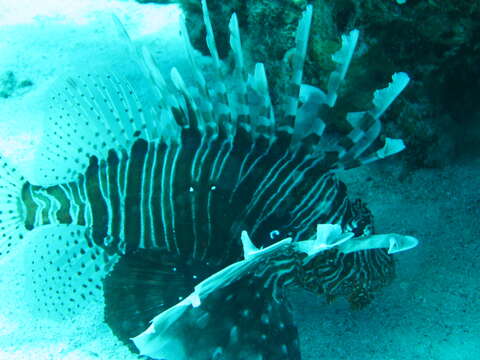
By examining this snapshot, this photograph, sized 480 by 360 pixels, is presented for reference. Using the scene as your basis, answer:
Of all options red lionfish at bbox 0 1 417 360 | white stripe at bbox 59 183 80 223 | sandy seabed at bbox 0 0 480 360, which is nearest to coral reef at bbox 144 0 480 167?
sandy seabed at bbox 0 0 480 360

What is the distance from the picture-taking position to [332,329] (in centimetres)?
279

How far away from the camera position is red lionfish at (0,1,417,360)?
243cm

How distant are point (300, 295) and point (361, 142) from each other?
1.19 meters

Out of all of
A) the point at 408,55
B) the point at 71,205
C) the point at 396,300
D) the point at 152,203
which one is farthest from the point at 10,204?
the point at 408,55

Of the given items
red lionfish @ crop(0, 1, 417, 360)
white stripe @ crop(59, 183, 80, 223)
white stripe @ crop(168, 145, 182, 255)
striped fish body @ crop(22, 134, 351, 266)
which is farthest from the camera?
white stripe @ crop(59, 183, 80, 223)

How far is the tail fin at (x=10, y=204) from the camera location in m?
3.04

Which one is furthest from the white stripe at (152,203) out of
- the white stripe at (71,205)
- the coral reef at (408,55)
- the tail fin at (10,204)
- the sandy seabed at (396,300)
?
the coral reef at (408,55)

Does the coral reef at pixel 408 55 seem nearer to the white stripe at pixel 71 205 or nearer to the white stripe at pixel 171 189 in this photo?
the white stripe at pixel 171 189

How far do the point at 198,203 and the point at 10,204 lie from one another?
4.72 feet

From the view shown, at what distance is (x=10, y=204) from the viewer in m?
3.07

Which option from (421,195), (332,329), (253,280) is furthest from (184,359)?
(421,195)

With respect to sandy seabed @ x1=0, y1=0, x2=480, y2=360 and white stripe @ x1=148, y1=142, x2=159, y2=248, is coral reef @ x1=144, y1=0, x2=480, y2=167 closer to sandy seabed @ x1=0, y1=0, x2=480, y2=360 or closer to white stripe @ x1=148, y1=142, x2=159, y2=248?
sandy seabed @ x1=0, y1=0, x2=480, y2=360

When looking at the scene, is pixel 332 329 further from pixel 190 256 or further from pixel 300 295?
pixel 190 256

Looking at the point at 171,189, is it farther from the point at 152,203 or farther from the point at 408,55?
the point at 408,55
